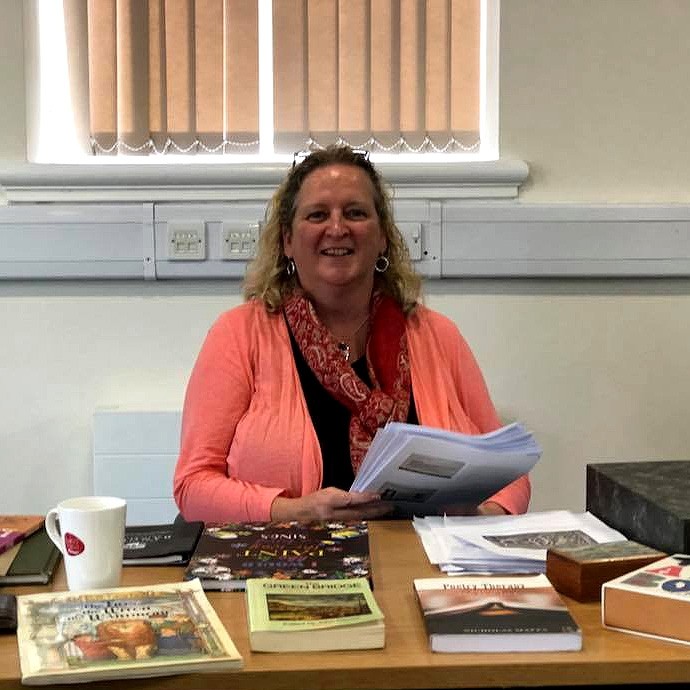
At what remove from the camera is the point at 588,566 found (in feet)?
3.71

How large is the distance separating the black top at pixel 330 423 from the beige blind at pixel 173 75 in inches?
32.4

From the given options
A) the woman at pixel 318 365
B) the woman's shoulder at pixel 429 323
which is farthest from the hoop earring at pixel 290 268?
the woman's shoulder at pixel 429 323

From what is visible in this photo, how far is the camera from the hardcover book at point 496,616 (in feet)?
3.25

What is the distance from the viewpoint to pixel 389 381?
1991 mm

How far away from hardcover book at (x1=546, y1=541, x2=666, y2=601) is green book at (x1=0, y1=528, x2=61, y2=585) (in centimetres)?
61

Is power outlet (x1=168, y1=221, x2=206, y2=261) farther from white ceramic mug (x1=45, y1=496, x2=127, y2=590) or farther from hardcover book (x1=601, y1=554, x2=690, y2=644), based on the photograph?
hardcover book (x1=601, y1=554, x2=690, y2=644)

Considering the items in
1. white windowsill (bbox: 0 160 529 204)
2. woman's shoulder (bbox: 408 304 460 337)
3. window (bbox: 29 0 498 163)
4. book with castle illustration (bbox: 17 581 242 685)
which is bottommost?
book with castle illustration (bbox: 17 581 242 685)

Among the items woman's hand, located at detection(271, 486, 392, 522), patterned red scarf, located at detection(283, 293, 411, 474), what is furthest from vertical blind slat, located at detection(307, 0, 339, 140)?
woman's hand, located at detection(271, 486, 392, 522)

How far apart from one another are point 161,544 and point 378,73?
1579 mm

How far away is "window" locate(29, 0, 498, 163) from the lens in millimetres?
2506

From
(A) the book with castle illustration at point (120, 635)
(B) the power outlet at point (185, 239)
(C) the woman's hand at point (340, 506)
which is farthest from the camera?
(B) the power outlet at point (185, 239)

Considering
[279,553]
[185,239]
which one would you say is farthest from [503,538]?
[185,239]

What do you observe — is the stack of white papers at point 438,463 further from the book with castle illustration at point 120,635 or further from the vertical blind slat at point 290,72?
the vertical blind slat at point 290,72

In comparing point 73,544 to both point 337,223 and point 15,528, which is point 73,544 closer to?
point 15,528
